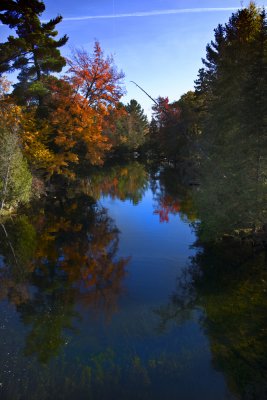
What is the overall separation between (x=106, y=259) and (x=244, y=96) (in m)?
12.3

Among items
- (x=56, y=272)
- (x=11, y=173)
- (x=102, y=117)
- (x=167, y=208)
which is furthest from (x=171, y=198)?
(x=56, y=272)

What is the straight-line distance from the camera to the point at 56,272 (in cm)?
1731

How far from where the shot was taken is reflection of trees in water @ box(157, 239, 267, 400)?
9.93 meters

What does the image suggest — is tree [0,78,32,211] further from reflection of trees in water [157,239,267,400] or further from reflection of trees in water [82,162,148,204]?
A: reflection of trees in water [157,239,267,400]

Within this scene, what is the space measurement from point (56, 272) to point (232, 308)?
875 cm

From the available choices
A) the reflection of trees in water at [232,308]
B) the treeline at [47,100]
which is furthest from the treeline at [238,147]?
the treeline at [47,100]

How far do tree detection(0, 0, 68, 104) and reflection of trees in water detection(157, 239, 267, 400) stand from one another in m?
23.6

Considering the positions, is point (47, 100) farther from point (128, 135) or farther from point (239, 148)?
point (128, 135)

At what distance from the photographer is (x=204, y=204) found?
819 inches

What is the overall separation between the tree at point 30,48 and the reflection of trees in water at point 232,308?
2356cm

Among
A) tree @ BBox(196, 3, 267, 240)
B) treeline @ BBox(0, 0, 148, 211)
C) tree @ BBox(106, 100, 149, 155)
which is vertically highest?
tree @ BBox(106, 100, 149, 155)

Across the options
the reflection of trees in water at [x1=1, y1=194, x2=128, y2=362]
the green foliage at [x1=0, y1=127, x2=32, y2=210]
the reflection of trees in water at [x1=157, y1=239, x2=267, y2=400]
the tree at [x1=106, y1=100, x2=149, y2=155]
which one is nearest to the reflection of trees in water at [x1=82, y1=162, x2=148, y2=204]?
the green foliage at [x1=0, y1=127, x2=32, y2=210]

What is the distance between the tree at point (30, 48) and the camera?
29.8 metres

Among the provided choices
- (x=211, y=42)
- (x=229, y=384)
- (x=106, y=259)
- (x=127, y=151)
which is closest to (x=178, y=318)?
(x=229, y=384)
